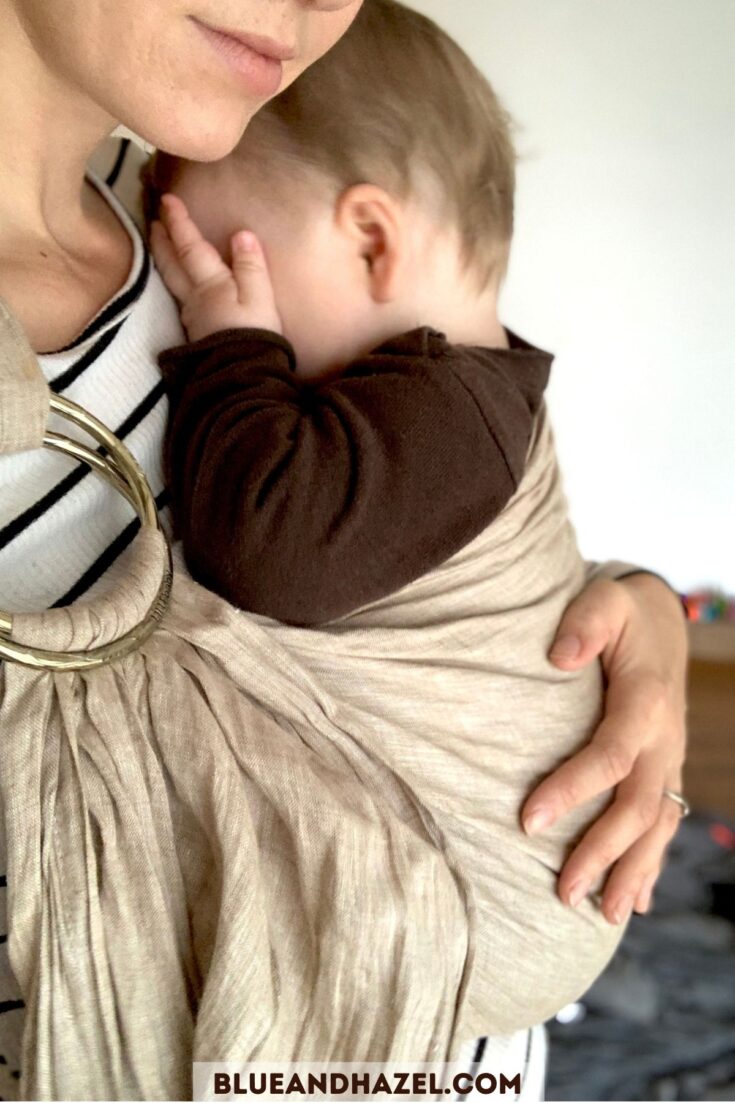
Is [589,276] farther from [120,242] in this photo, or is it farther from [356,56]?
[120,242]

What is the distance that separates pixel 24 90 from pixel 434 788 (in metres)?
0.58

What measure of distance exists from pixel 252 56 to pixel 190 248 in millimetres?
182

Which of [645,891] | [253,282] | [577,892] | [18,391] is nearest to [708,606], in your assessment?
[645,891]

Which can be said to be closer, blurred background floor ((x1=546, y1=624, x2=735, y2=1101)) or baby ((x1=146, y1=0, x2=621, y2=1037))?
baby ((x1=146, y1=0, x2=621, y2=1037))

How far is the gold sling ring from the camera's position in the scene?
0.52m

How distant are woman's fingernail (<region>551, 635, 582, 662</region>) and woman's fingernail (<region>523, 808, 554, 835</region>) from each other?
0.43 feet

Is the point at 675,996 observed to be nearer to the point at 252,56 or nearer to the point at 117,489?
the point at 117,489

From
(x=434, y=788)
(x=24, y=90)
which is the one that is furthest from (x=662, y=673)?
(x=24, y=90)

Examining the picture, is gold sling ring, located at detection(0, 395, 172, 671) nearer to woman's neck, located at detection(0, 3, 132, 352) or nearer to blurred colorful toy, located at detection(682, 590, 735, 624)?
woman's neck, located at detection(0, 3, 132, 352)

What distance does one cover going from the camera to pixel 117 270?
75 cm

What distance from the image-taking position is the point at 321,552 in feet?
2.13

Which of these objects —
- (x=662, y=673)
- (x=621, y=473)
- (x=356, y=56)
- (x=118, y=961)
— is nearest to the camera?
(x=118, y=961)

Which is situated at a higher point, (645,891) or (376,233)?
(376,233)

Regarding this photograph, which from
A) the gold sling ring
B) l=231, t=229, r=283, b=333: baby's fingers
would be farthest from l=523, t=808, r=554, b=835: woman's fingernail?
l=231, t=229, r=283, b=333: baby's fingers
